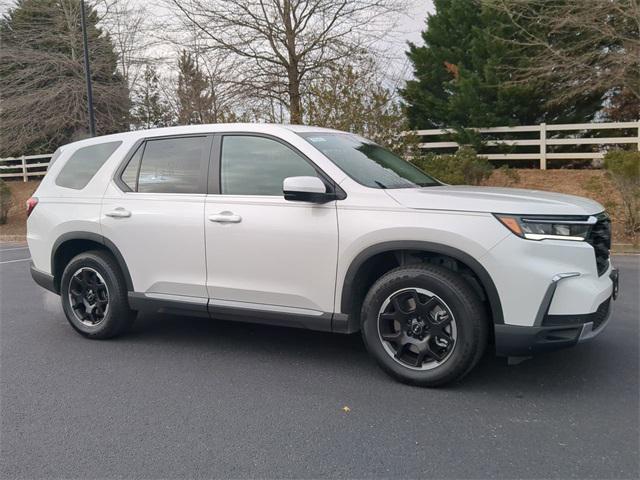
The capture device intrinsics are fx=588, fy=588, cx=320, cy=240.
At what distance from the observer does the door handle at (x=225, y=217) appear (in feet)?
14.3

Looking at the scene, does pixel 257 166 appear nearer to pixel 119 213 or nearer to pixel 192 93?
pixel 119 213

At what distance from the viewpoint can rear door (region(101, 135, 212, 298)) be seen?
459cm

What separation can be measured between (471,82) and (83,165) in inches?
575

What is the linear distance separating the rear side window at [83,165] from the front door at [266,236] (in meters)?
1.28

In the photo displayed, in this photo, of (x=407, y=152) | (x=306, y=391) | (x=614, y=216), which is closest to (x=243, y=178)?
(x=306, y=391)

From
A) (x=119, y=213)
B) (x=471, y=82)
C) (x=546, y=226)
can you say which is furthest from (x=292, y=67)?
(x=546, y=226)

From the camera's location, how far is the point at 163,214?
15.4 ft

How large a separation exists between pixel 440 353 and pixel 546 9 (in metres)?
14.8

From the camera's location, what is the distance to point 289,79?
17.1 meters

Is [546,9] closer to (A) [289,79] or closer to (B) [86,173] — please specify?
(A) [289,79]

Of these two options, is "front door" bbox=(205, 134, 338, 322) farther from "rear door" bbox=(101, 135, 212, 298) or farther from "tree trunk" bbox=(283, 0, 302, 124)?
"tree trunk" bbox=(283, 0, 302, 124)

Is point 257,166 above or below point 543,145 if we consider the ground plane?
below

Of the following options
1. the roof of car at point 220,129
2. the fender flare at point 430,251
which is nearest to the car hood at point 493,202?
the fender flare at point 430,251

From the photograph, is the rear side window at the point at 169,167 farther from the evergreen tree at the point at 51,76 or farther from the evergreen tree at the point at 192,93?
the evergreen tree at the point at 51,76
